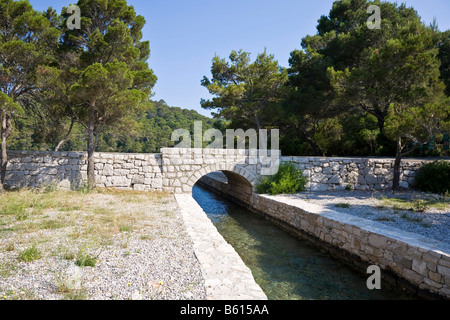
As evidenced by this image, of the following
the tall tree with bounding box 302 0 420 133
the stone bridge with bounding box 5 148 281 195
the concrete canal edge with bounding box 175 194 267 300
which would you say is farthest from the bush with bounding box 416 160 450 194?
the concrete canal edge with bounding box 175 194 267 300

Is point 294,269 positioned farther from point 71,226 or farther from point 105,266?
point 71,226

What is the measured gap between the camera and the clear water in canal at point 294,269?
4.50 m

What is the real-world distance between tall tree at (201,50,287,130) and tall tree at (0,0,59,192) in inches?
316

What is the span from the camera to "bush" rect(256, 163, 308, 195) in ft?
34.5

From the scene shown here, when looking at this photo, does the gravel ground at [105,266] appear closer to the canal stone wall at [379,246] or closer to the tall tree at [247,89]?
the canal stone wall at [379,246]

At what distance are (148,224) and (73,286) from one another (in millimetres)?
2889

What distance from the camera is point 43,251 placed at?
3.93 m

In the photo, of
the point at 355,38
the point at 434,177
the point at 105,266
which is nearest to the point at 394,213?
the point at 434,177

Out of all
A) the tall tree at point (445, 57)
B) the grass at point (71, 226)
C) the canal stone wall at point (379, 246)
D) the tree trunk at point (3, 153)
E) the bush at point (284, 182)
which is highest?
the tall tree at point (445, 57)

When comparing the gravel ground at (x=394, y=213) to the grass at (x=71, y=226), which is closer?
the grass at (x=71, y=226)

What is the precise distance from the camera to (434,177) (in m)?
10.6

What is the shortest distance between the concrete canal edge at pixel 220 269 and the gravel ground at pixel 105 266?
13 centimetres

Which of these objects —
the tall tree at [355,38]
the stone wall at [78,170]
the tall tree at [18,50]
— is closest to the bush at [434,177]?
the tall tree at [355,38]
